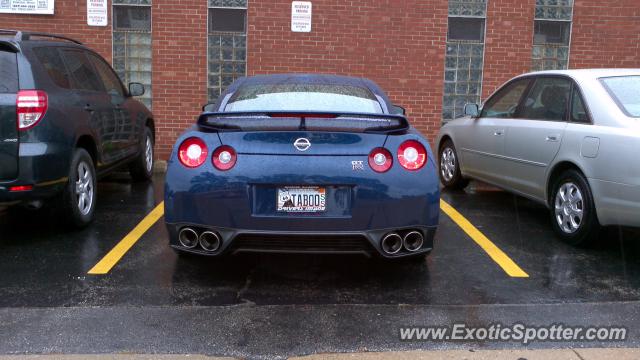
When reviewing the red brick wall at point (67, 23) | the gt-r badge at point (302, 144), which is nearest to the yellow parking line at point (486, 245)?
the gt-r badge at point (302, 144)

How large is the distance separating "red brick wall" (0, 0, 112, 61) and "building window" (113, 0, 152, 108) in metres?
0.20

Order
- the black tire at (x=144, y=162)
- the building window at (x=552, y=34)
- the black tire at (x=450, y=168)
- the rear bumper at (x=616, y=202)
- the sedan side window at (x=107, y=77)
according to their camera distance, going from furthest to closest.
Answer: the building window at (x=552, y=34) → the black tire at (x=144, y=162) → the black tire at (x=450, y=168) → the sedan side window at (x=107, y=77) → the rear bumper at (x=616, y=202)

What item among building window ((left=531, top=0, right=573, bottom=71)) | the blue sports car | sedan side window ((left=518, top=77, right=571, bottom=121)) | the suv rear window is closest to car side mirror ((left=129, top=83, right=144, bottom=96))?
the suv rear window

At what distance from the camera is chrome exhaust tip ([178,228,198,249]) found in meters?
3.98

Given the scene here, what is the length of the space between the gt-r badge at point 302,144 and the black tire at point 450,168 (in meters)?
4.05

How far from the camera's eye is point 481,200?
7.29m

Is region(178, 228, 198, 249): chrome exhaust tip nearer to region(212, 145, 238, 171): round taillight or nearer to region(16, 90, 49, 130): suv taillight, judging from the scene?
region(212, 145, 238, 171): round taillight

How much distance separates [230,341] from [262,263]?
1360 millimetres

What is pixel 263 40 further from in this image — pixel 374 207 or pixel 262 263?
pixel 374 207

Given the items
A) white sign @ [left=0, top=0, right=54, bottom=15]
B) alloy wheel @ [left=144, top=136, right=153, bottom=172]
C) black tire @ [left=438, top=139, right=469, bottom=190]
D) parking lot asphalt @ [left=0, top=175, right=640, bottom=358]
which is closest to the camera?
parking lot asphalt @ [left=0, top=175, right=640, bottom=358]

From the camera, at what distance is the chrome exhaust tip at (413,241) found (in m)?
3.99

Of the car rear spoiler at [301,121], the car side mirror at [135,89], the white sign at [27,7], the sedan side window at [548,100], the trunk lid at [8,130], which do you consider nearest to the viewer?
the car rear spoiler at [301,121]

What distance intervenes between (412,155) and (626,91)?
2244mm

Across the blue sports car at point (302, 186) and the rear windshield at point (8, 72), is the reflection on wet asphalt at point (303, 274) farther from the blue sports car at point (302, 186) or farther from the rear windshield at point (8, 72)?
the rear windshield at point (8, 72)
